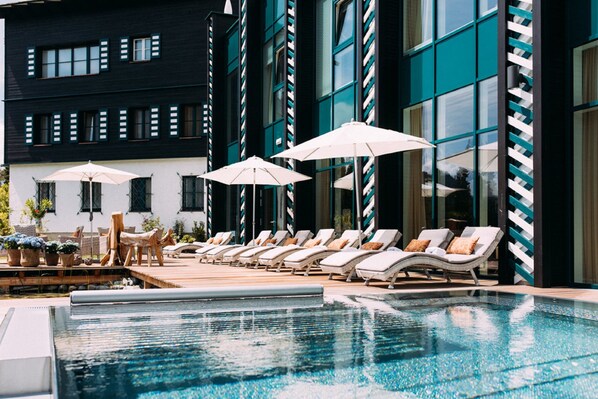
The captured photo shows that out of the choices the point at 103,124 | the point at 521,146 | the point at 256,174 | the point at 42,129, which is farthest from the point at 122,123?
the point at 521,146

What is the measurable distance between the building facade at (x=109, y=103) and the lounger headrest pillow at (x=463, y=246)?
17521mm

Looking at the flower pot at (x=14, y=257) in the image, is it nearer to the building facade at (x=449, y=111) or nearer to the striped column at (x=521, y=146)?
the building facade at (x=449, y=111)

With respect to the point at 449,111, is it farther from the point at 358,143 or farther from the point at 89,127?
the point at 89,127

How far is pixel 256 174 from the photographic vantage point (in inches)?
535

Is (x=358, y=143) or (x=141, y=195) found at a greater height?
(x=358, y=143)

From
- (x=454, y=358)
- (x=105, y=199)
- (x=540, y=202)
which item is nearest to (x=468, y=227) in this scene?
(x=540, y=202)

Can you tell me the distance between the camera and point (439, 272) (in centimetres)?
1048

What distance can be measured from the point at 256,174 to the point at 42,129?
17721 millimetres

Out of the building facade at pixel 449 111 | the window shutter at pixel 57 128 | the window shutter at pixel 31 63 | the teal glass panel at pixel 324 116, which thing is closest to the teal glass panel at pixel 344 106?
the building facade at pixel 449 111

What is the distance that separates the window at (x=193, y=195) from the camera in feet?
82.7

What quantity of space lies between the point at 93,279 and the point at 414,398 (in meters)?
10.2

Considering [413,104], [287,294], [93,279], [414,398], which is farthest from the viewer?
[93,279]

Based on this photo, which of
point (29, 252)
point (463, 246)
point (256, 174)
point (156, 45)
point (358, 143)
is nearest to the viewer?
point (463, 246)

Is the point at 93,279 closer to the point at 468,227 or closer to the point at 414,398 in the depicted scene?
the point at 468,227
